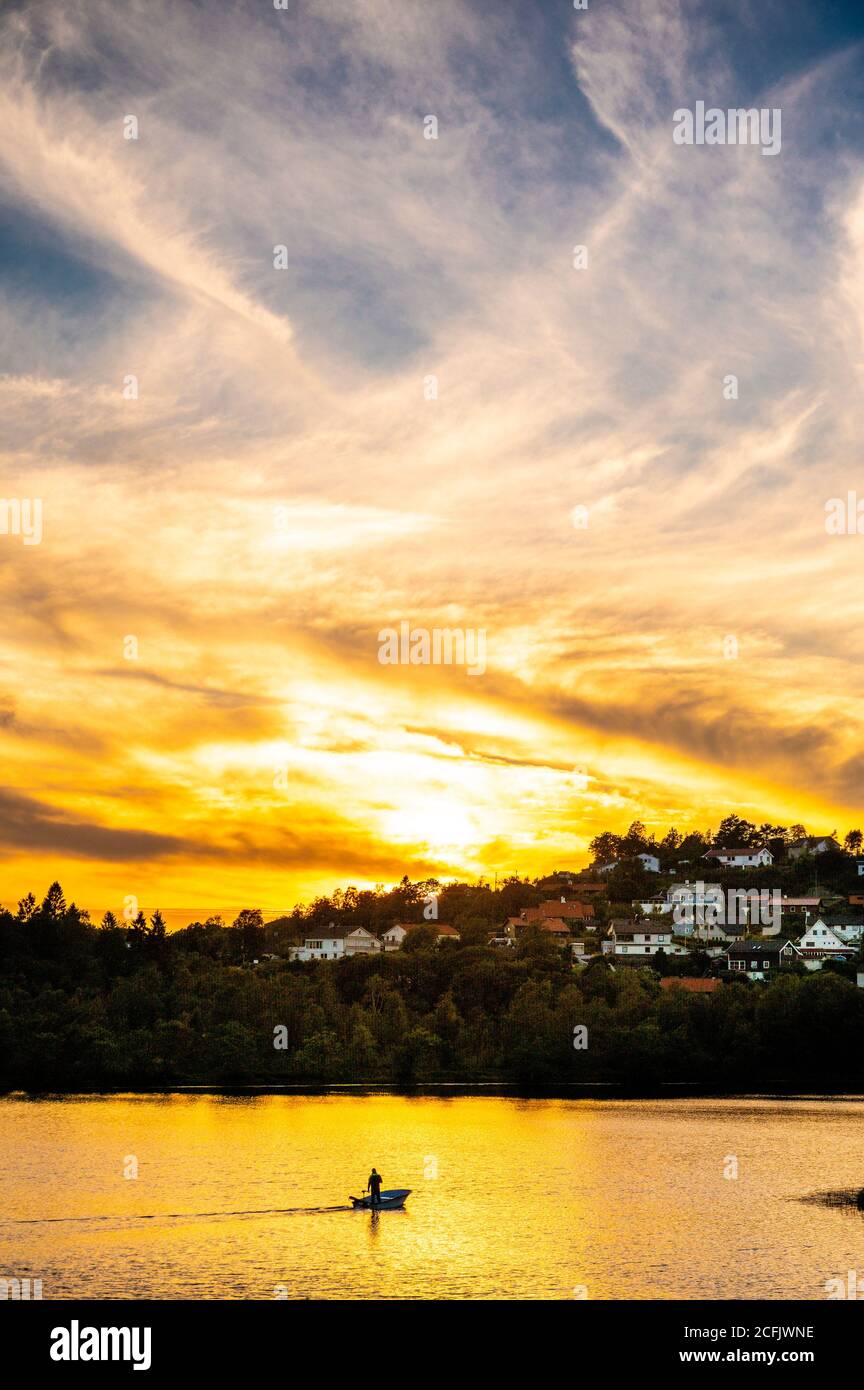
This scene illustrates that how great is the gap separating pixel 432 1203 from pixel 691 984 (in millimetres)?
100376

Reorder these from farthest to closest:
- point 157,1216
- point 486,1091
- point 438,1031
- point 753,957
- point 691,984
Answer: point 753,957 → point 691,984 → point 438,1031 → point 486,1091 → point 157,1216

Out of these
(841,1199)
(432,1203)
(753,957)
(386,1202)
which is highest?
(753,957)

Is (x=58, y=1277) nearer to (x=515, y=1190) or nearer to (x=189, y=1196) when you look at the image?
(x=189, y=1196)

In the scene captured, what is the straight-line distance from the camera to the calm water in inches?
2037

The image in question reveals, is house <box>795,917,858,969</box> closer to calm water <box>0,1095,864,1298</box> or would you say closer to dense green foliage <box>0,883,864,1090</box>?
dense green foliage <box>0,883,864,1090</box>

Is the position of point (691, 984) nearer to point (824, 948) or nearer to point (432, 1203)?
point (824, 948)

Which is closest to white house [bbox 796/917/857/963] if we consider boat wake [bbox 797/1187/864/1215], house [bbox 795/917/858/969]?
house [bbox 795/917/858/969]

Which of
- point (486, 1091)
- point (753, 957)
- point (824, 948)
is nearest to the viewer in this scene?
point (486, 1091)

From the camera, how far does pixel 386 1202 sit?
6494cm

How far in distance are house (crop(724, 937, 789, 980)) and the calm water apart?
70.2m

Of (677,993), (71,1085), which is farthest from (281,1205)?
(677,993)

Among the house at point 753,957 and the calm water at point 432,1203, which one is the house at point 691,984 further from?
the calm water at point 432,1203

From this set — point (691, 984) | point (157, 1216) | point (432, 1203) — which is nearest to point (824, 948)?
point (691, 984)
